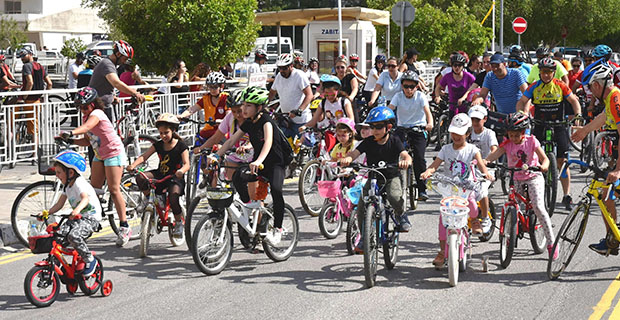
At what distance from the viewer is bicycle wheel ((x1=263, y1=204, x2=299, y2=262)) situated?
8914 millimetres

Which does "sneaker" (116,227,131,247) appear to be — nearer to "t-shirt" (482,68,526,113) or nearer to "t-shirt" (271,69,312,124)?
"t-shirt" (271,69,312,124)

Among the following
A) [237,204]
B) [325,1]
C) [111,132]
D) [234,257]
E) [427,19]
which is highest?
[325,1]

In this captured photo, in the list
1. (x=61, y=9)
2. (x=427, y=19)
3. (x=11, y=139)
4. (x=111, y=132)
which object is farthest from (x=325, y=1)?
(x=111, y=132)

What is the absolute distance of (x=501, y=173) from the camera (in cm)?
1217

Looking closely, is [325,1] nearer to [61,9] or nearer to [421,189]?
[61,9]

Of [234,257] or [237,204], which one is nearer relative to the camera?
[237,204]

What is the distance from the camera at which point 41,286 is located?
721 centimetres

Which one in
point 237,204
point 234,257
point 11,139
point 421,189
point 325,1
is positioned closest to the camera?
point 237,204

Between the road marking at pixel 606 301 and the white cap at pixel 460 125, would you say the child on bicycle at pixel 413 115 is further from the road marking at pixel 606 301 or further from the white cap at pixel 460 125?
the road marking at pixel 606 301

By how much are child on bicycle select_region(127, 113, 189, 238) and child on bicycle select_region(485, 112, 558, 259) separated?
3174 mm

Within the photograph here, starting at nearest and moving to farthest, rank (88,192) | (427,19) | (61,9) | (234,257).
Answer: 1. (88,192)
2. (234,257)
3. (427,19)
4. (61,9)

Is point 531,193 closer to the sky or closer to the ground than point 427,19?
closer to the ground

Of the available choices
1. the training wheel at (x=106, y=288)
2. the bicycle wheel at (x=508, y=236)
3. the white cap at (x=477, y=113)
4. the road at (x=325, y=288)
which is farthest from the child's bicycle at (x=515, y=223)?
the training wheel at (x=106, y=288)

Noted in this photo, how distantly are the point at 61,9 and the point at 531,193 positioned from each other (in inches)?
2947
